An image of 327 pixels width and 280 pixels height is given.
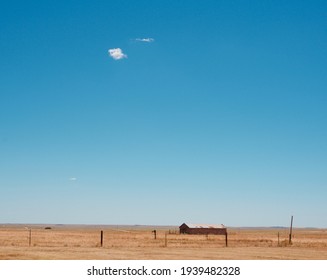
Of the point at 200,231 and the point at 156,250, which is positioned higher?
the point at 156,250

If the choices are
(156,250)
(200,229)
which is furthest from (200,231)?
(156,250)

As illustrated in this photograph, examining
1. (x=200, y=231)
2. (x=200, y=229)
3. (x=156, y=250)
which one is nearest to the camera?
(x=156, y=250)

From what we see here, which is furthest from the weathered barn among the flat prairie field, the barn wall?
the flat prairie field

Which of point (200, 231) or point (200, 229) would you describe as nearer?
point (200, 231)

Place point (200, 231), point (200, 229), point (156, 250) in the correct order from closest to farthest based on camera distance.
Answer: point (156, 250), point (200, 231), point (200, 229)

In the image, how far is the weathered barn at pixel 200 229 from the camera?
98.0 m

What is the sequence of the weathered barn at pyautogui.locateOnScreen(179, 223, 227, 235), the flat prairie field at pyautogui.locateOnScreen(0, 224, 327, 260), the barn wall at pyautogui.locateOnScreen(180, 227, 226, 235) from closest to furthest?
the flat prairie field at pyautogui.locateOnScreen(0, 224, 327, 260), the barn wall at pyautogui.locateOnScreen(180, 227, 226, 235), the weathered barn at pyautogui.locateOnScreen(179, 223, 227, 235)

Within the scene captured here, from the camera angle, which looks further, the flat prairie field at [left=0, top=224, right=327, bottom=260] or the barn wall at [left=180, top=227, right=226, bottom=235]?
the barn wall at [left=180, top=227, right=226, bottom=235]

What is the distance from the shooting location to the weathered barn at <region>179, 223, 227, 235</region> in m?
98.0

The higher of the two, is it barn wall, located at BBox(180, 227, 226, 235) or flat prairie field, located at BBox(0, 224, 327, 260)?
flat prairie field, located at BBox(0, 224, 327, 260)

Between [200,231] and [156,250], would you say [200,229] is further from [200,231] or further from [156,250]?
[156,250]

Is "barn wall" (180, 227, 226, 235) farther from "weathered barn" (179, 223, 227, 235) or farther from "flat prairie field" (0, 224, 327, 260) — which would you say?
"flat prairie field" (0, 224, 327, 260)

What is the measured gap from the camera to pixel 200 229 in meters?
98.6
